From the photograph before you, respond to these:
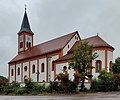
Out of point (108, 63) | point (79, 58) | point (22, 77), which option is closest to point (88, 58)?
point (79, 58)

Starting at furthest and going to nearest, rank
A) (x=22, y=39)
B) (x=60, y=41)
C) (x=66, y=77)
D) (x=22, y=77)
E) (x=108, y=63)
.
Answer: (x=22, y=39) < (x=22, y=77) < (x=60, y=41) < (x=108, y=63) < (x=66, y=77)

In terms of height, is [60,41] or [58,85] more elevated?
[60,41]

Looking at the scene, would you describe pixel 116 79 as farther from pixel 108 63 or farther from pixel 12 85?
pixel 12 85

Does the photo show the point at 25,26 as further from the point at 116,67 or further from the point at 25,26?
the point at 116,67

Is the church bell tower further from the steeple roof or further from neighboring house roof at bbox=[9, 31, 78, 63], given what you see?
neighboring house roof at bbox=[9, 31, 78, 63]

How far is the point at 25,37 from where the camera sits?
2847 inches

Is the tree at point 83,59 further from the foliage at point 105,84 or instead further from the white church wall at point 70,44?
the white church wall at point 70,44

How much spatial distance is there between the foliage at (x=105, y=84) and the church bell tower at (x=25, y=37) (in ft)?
124

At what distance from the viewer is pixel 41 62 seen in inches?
2319

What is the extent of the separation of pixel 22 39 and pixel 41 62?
16410 mm

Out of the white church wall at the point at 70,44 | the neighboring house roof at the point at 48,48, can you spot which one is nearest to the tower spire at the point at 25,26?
the neighboring house roof at the point at 48,48

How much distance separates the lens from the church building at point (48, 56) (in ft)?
151

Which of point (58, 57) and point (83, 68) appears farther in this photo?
point (58, 57)

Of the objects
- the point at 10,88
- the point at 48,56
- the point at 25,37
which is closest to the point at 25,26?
the point at 25,37
